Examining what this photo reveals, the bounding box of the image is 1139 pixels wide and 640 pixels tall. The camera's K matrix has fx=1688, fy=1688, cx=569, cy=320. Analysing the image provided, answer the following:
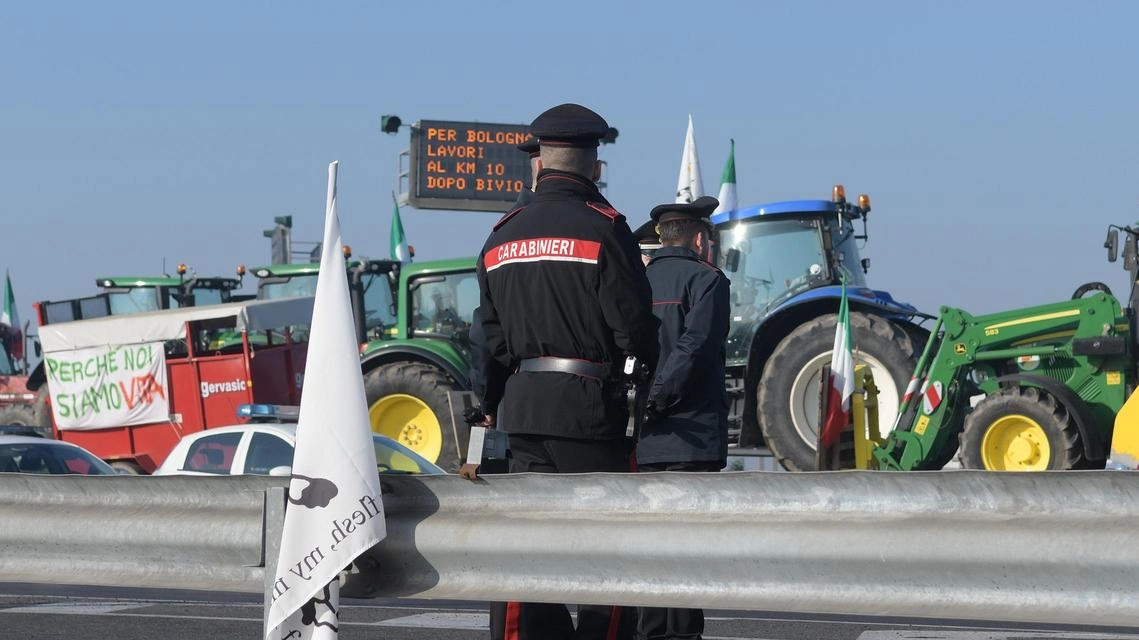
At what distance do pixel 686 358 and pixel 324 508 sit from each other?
8.12 ft

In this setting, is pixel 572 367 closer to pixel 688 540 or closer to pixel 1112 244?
pixel 688 540

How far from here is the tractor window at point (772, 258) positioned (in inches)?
643

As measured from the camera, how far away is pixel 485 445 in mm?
4598

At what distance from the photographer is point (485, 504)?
394 centimetres

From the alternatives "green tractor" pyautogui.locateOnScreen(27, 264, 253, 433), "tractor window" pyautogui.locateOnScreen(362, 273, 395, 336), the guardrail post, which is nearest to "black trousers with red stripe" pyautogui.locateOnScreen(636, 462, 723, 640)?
the guardrail post

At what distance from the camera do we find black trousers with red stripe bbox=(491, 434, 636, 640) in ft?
14.6

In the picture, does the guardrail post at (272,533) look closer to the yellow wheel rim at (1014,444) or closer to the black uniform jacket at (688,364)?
the black uniform jacket at (688,364)

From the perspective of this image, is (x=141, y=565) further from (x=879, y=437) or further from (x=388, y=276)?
(x=388, y=276)

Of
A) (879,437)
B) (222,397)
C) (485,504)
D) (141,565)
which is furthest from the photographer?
(222,397)

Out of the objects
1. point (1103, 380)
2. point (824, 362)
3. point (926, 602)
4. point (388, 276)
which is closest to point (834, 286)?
point (824, 362)

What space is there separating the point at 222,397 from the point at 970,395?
30.9ft

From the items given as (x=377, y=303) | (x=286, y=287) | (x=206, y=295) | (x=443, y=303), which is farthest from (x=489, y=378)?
(x=206, y=295)

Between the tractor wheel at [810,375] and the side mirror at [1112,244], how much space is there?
6.76 ft

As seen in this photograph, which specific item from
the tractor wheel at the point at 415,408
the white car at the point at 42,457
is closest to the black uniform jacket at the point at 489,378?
the white car at the point at 42,457
